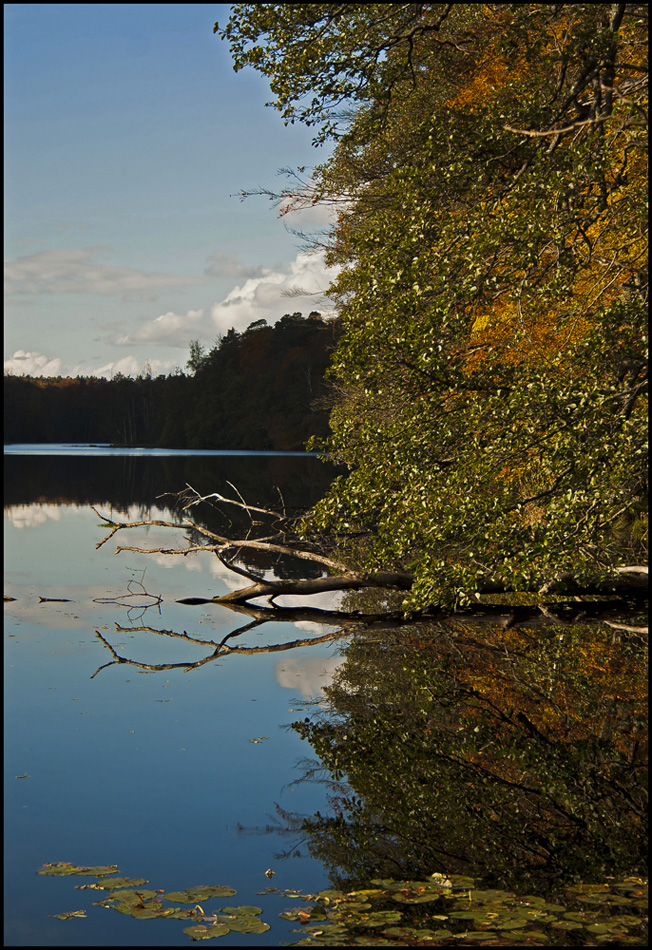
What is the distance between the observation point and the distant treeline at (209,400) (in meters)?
73.0

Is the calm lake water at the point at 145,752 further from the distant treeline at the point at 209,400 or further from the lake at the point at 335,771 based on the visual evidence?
the distant treeline at the point at 209,400

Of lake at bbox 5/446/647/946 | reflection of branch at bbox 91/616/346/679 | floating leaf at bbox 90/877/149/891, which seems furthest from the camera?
reflection of branch at bbox 91/616/346/679

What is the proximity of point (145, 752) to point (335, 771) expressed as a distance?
1.79 m

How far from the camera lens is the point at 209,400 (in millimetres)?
82188

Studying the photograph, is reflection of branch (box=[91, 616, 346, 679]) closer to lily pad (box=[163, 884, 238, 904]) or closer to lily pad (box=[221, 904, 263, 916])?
lily pad (box=[163, 884, 238, 904])

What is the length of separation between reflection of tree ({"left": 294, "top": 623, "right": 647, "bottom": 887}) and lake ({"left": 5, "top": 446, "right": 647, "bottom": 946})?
0.07 feet

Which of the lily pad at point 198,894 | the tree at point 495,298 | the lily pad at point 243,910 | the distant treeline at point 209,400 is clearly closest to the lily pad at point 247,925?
the lily pad at point 243,910

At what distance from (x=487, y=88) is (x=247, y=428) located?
63.6m

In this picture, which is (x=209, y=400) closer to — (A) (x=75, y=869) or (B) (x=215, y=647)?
(B) (x=215, y=647)

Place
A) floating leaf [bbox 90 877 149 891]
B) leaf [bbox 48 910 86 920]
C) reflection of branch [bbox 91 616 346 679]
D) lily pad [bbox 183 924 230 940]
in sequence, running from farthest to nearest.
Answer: reflection of branch [bbox 91 616 346 679], floating leaf [bbox 90 877 149 891], leaf [bbox 48 910 86 920], lily pad [bbox 183 924 230 940]

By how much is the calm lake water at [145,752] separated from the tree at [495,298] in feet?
7.16

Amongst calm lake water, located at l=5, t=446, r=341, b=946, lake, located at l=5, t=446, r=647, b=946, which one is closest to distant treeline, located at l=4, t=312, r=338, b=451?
calm lake water, located at l=5, t=446, r=341, b=946

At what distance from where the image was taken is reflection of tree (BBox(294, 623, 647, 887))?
5.88 m

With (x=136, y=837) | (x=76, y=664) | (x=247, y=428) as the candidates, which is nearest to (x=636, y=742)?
(x=136, y=837)
